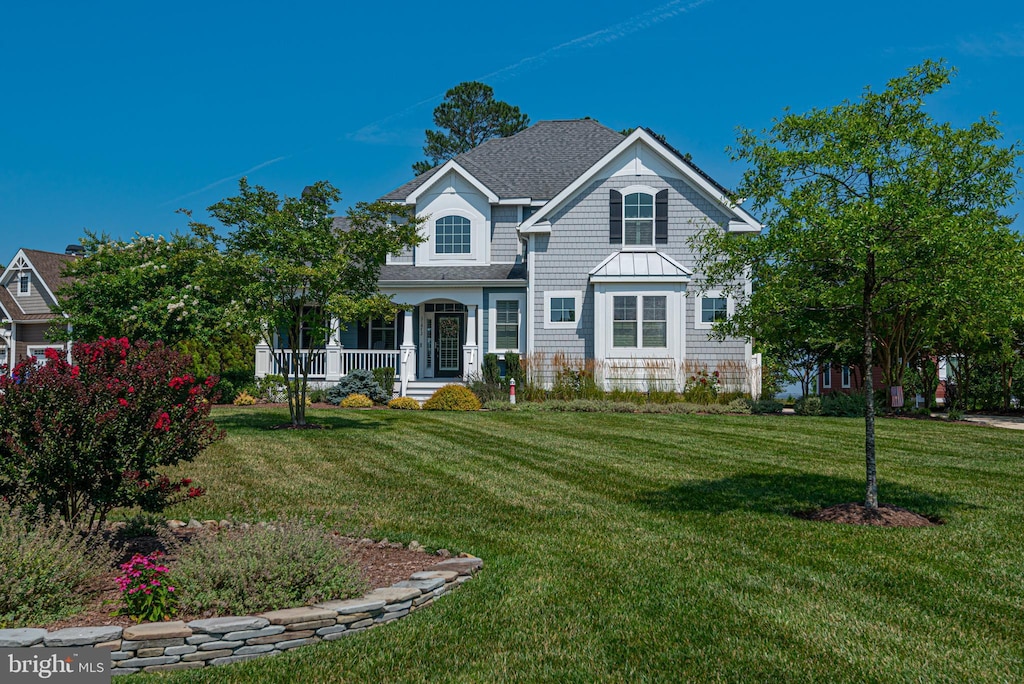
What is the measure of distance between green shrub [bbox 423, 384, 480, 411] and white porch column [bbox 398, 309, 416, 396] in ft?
5.63

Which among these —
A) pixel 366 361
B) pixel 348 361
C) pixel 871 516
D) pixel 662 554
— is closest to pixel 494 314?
pixel 366 361

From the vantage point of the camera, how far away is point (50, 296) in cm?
3303

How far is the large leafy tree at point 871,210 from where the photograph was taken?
294 inches

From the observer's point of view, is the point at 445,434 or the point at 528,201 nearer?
the point at 445,434

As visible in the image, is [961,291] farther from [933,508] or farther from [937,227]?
[933,508]

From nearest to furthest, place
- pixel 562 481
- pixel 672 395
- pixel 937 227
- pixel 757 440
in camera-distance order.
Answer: pixel 937 227, pixel 562 481, pixel 757 440, pixel 672 395

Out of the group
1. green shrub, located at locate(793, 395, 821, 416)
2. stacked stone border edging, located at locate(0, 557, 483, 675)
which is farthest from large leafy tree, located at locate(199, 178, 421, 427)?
green shrub, located at locate(793, 395, 821, 416)

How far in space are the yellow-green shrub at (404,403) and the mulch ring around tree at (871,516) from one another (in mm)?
13612

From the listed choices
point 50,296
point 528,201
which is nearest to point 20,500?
point 528,201

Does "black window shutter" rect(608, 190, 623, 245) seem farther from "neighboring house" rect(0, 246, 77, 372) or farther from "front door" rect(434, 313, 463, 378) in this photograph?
"neighboring house" rect(0, 246, 77, 372)

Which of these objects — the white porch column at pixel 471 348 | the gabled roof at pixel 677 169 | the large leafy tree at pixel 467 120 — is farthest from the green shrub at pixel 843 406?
the large leafy tree at pixel 467 120

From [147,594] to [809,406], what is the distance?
17938 mm

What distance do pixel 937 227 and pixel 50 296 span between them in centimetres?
3485

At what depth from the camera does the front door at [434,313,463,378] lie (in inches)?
1010
